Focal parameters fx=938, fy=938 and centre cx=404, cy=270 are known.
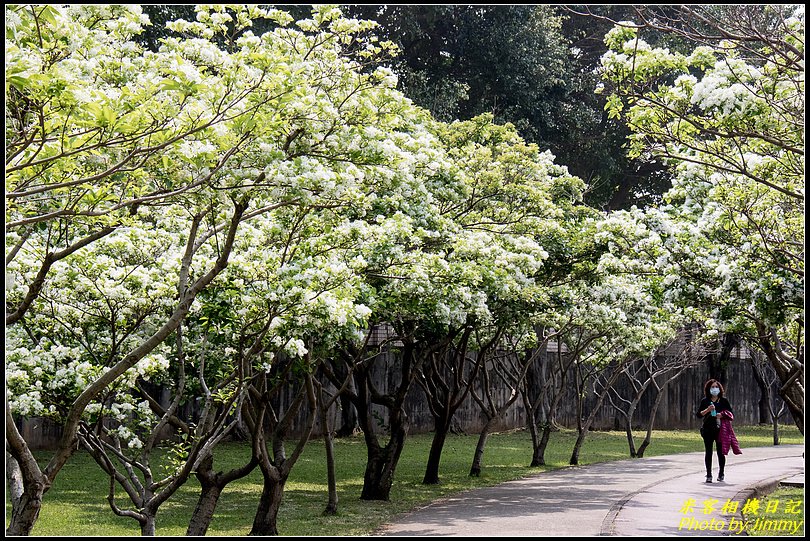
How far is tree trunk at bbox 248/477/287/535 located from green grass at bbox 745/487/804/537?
16.2 ft

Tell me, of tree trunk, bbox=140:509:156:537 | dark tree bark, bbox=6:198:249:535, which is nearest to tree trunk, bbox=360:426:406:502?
tree trunk, bbox=140:509:156:537

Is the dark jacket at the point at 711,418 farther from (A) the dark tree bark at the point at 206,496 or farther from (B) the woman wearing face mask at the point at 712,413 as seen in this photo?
(A) the dark tree bark at the point at 206,496

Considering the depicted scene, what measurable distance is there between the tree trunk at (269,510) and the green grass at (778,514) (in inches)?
195

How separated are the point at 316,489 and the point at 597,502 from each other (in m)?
4.54

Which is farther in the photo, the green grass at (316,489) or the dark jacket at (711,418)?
the dark jacket at (711,418)

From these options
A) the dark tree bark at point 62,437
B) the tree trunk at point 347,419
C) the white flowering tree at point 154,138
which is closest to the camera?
the white flowering tree at point 154,138

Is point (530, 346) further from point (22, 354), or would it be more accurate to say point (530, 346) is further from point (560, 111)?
point (22, 354)

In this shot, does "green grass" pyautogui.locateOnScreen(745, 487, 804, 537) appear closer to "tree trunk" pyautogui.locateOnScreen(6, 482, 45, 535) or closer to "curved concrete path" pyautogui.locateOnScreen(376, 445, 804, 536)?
"curved concrete path" pyautogui.locateOnScreen(376, 445, 804, 536)

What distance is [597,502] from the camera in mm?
12000

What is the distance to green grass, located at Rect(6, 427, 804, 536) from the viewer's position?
10.9 meters

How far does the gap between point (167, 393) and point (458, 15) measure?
13.4 metres

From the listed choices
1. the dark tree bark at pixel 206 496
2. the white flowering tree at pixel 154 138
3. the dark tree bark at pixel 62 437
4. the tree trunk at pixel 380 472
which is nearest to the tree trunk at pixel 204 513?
the dark tree bark at pixel 206 496

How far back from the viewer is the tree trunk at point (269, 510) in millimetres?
10319

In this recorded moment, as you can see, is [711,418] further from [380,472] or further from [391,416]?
[380,472]
